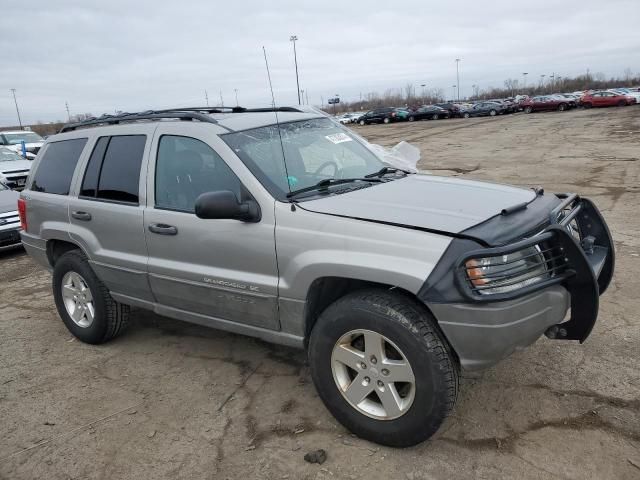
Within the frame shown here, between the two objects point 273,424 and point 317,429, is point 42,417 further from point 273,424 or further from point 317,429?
point 317,429

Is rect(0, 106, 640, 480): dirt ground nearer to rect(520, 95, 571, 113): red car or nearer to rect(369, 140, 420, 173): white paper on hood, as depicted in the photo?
rect(369, 140, 420, 173): white paper on hood

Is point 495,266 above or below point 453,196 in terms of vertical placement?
below

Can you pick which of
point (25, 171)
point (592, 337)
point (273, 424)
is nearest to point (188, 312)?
point (273, 424)

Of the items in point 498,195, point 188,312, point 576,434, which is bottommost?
point 576,434

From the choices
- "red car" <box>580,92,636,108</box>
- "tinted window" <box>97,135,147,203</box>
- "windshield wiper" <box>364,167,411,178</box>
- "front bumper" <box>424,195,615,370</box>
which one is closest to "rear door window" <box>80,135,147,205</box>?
"tinted window" <box>97,135,147,203</box>

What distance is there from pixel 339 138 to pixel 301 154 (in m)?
0.53

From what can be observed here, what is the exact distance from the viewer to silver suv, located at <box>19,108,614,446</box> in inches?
106

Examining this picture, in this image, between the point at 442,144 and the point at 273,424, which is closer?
the point at 273,424

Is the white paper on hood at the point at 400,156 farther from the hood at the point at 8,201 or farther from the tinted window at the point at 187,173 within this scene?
the hood at the point at 8,201

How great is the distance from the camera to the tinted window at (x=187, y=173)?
351 centimetres

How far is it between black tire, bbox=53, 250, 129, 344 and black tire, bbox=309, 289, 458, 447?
7.22 feet

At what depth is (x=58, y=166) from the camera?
4805 millimetres

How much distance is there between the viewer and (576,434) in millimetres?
3004

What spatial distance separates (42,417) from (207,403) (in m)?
1.10
